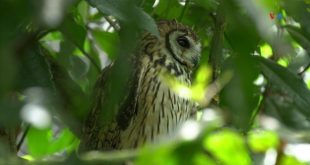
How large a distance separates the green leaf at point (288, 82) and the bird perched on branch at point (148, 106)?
0.52m

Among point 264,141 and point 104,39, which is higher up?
point 264,141

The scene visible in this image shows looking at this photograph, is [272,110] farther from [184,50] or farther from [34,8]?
[34,8]

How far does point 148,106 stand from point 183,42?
278 mm

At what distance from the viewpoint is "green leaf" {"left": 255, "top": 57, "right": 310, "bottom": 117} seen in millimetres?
1622

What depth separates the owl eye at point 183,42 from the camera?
2389mm

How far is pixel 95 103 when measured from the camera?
2.09 m

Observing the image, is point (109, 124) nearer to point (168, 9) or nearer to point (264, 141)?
point (168, 9)

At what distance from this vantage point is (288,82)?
171 cm

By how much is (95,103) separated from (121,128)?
0.72 ft

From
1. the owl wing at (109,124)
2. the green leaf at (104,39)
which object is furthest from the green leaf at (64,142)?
the green leaf at (104,39)

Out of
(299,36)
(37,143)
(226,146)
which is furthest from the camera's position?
(299,36)

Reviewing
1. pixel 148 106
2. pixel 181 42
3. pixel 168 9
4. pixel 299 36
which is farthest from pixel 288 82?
pixel 181 42

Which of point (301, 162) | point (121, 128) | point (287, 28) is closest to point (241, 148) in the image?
point (301, 162)

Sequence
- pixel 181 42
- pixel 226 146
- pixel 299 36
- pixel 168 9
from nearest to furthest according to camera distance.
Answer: pixel 226 146 → pixel 299 36 → pixel 168 9 → pixel 181 42
